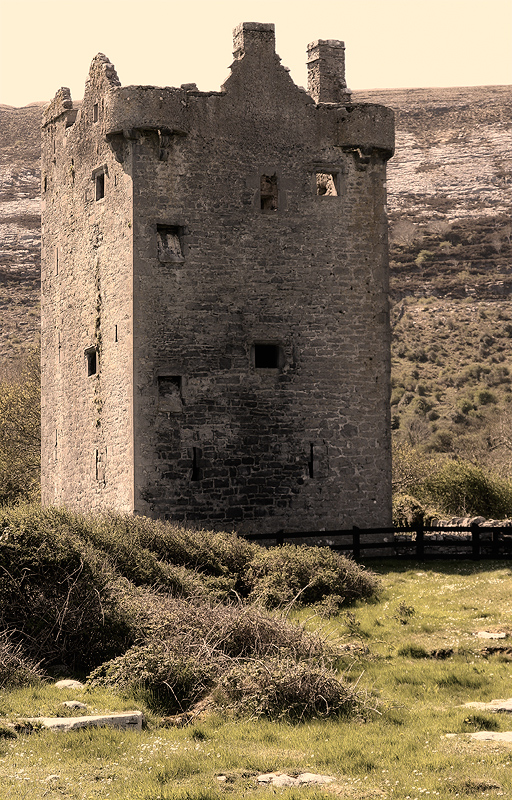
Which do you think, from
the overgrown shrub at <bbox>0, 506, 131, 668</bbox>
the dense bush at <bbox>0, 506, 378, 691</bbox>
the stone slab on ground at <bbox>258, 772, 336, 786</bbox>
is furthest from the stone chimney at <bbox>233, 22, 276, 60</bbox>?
the stone slab on ground at <bbox>258, 772, 336, 786</bbox>

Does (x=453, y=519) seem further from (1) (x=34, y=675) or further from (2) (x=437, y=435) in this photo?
(2) (x=437, y=435)

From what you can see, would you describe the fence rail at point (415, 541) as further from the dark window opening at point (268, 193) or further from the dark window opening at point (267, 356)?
the dark window opening at point (268, 193)

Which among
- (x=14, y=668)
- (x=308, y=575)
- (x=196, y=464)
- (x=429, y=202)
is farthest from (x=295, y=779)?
(x=429, y=202)

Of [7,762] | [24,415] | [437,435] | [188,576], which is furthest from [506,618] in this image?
[437,435]

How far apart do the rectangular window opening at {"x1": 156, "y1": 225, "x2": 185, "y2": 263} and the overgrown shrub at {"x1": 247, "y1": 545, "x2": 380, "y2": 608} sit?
6.95 m

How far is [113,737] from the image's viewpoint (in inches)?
427

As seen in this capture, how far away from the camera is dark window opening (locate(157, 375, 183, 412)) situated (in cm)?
2294

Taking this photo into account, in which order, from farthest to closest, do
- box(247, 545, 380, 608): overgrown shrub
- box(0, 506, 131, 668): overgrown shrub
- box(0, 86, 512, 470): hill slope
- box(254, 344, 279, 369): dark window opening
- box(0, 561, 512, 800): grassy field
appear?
box(0, 86, 512, 470): hill slope → box(254, 344, 279, 369): dark window opening → box(247, 545, 380, 608): overgrown shrub → box(0, 506, 131, 668): overgrown shrub → box(0, 561, 512, 800): grassy field

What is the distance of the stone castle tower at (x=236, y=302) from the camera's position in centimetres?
2312

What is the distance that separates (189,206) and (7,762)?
608 inches

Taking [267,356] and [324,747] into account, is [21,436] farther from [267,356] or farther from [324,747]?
[324,747]

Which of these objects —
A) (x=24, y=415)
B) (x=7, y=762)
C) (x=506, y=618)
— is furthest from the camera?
(x=24, y=415)

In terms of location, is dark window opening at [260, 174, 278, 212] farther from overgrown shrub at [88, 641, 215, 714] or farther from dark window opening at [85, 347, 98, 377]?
overgrown shrub at [88, 641, 215, 714]

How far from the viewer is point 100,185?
2519 cm
